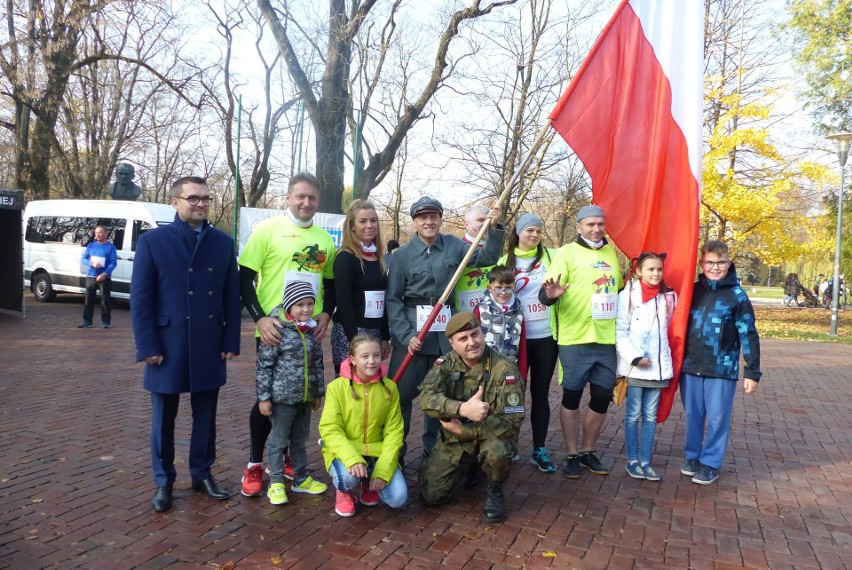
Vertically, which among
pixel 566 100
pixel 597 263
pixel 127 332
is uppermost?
pixel 566 100

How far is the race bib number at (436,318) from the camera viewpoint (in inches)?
175

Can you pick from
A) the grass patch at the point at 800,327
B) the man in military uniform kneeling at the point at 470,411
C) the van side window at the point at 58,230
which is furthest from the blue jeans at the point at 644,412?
the van side window at the point at 58,230

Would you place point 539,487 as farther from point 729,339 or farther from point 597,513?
point 729,339

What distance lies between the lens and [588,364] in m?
4.77

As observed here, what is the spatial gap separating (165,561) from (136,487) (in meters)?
1.18

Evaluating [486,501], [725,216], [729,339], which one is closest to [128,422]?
[486,501]

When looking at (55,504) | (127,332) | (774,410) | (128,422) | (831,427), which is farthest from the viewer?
(127,332)

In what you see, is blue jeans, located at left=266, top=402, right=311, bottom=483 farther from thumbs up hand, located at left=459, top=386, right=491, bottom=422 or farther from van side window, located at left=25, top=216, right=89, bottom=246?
van side window, located at left=25, top=216, right=89, bottom=246

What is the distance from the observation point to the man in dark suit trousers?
3910 millimetres

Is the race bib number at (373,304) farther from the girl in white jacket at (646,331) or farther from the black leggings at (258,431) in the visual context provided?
the girl in white jacket at (646,331)

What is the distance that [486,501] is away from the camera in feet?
13.5

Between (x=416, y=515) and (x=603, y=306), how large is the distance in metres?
1.90

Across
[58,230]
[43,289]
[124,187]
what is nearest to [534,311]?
[58,230]

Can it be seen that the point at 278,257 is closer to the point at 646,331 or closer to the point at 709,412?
the point at 646,331
